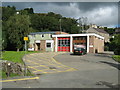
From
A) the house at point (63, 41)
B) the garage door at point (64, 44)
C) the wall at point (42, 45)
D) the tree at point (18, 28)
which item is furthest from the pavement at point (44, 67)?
the wall at point (42, 45)

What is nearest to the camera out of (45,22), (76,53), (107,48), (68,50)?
(76,53)

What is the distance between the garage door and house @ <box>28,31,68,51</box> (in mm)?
2213

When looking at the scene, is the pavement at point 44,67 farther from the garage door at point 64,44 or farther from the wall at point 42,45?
the wall at point 42,45

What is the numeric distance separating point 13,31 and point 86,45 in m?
16.9

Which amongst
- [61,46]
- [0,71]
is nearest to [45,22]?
[61,46]

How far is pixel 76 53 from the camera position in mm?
26500

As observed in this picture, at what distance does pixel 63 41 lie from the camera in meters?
36.6

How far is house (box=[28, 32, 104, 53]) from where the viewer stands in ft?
108

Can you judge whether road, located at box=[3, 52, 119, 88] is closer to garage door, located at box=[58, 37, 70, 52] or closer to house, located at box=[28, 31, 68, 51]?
garage door, located at box=[58, 37, 70, 52]

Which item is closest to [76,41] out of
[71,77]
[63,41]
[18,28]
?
[63,41]

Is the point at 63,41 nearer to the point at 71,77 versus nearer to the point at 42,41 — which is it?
the point at 42,41

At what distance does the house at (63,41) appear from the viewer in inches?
1294

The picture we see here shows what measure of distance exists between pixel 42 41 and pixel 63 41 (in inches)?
243

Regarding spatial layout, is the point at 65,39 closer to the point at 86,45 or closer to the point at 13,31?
the point at 86,45
